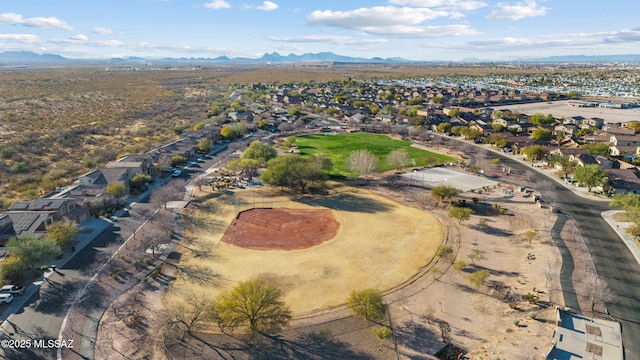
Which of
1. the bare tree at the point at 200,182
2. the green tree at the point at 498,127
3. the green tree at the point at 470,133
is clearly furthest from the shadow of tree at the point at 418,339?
the green tree at the point at 498,127

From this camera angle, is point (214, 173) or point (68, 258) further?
point (214, 173)

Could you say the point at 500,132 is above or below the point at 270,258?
above

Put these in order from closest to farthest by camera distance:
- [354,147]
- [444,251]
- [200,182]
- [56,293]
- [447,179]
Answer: [56,293] < [444,251] < [200,182] < [447,179] < [354,147]

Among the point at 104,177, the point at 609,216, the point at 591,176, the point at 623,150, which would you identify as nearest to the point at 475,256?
the point at 609,216

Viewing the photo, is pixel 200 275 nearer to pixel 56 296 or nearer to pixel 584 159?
pixel 56 296

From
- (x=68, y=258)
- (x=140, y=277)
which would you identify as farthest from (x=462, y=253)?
(x=68, y=258)

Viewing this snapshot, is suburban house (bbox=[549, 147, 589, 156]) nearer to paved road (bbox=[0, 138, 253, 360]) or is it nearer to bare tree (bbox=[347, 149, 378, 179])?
bare tree (bbox=[347, 149, 378, 179])

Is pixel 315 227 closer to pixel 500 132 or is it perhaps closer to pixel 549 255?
pixel 549 255

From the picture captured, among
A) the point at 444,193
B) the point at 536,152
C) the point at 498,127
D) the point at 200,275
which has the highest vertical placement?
the point at 498,127
